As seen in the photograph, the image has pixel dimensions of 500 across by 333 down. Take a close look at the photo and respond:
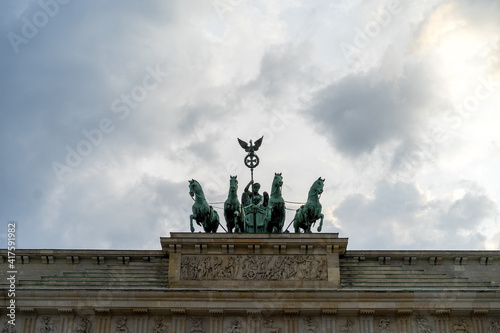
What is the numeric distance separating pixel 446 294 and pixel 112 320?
11275 millimetres

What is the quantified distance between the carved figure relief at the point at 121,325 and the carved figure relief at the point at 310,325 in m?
6.05

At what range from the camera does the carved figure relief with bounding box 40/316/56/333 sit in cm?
2652

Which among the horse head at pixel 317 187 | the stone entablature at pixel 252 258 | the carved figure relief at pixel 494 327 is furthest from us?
the horse head at pixel 317 187

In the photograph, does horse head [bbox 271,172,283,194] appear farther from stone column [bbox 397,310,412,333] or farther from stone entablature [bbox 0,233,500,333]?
stone column [bbox 397,310,412,333]

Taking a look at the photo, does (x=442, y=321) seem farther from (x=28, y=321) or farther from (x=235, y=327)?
(x=28, y=321)

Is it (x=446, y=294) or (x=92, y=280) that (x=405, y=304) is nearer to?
(x=446, y=294)

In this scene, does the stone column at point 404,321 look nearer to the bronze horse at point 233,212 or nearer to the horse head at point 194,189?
the bronze horse at point 233,212

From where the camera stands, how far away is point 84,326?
1045 inches

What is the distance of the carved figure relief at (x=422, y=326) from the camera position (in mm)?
26484

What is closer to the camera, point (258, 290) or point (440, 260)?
point (258, 290)

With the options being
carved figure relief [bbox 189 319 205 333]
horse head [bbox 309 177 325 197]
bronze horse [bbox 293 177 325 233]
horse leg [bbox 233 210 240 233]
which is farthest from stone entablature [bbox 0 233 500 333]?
horse head [bbox 309 177 325 197]

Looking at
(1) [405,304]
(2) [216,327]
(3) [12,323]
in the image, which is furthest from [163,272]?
(1) [405,304]

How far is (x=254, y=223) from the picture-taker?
1195 inches

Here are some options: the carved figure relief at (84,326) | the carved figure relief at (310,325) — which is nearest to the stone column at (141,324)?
the carved figure relief at (84,326)
